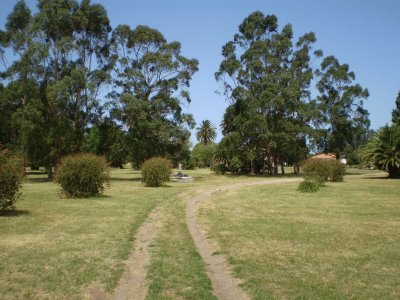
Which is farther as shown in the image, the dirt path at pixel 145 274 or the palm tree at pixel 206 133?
the palm tree at pixel 206 133

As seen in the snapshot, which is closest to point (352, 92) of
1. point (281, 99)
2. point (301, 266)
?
point (281, 99)

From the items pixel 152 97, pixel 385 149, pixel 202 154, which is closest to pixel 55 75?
pixel 152 97

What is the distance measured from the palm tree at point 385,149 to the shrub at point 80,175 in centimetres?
2552

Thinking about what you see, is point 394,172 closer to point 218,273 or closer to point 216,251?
point 216,251

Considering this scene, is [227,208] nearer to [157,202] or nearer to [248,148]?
[157,202]

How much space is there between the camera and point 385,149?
34781 mm

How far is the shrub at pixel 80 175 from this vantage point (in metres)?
19.2

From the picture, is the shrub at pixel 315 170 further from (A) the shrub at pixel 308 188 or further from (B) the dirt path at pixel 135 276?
(B) the dirt path at pixel 135 276

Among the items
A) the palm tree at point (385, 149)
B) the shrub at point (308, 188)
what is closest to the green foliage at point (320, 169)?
the shrub at point (308, 188)

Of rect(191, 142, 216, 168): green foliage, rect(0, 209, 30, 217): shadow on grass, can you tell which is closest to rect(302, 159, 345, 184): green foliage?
rect(0, 209, 30, 217): shadow on grass

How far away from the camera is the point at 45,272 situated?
699 cm

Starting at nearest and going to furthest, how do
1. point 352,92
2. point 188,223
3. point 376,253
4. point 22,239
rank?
point 376,253
point 22,239
point 188,223
point 352,92

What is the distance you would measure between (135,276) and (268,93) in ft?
118

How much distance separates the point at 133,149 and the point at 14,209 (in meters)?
24.8
